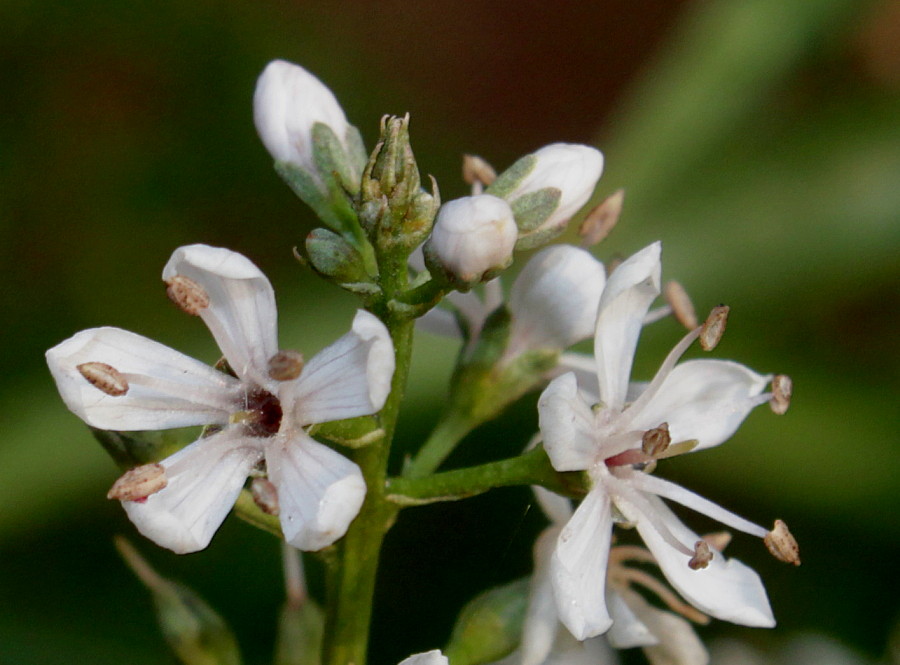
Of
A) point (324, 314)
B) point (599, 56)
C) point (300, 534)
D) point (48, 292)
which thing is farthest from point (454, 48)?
point (300, 534)

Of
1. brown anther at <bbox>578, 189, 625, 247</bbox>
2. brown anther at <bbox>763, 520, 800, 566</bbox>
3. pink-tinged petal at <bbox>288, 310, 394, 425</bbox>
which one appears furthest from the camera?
brown anther at <bbox>578, 189, 625, 247</bbox>

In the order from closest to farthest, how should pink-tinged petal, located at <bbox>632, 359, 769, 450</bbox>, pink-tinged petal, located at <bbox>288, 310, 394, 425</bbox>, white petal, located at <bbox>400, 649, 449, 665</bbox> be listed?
1. pink-tinged petal, located at <bbox>288, 310, 394, 425</bbox>
2. white petal, located at <bbox>400, 649, 449, 665</bbox>
3. pink-tinged petal, located at <bbox>632, 359, 769, 450</bbox>

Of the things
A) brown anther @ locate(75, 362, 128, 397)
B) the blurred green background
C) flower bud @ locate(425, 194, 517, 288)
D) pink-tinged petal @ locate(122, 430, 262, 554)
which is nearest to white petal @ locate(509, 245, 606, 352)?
flower bud @ locate(425, 194, 517, 288)

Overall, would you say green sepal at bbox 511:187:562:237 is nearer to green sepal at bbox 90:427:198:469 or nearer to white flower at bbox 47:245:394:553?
white flower at bbox 47:245:394:553

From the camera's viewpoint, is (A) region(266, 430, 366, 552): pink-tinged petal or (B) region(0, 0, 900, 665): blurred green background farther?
(B) region(0, 0, 900, 665): blurred green background

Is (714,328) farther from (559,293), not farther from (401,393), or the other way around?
(401,393)

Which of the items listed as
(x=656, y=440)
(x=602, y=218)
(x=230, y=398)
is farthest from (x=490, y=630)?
(x=602, y=218)

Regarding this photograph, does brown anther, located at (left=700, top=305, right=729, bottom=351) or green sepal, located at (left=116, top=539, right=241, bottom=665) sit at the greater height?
brown anther, located at (left=700, top=305, right=729, bottom=351)
